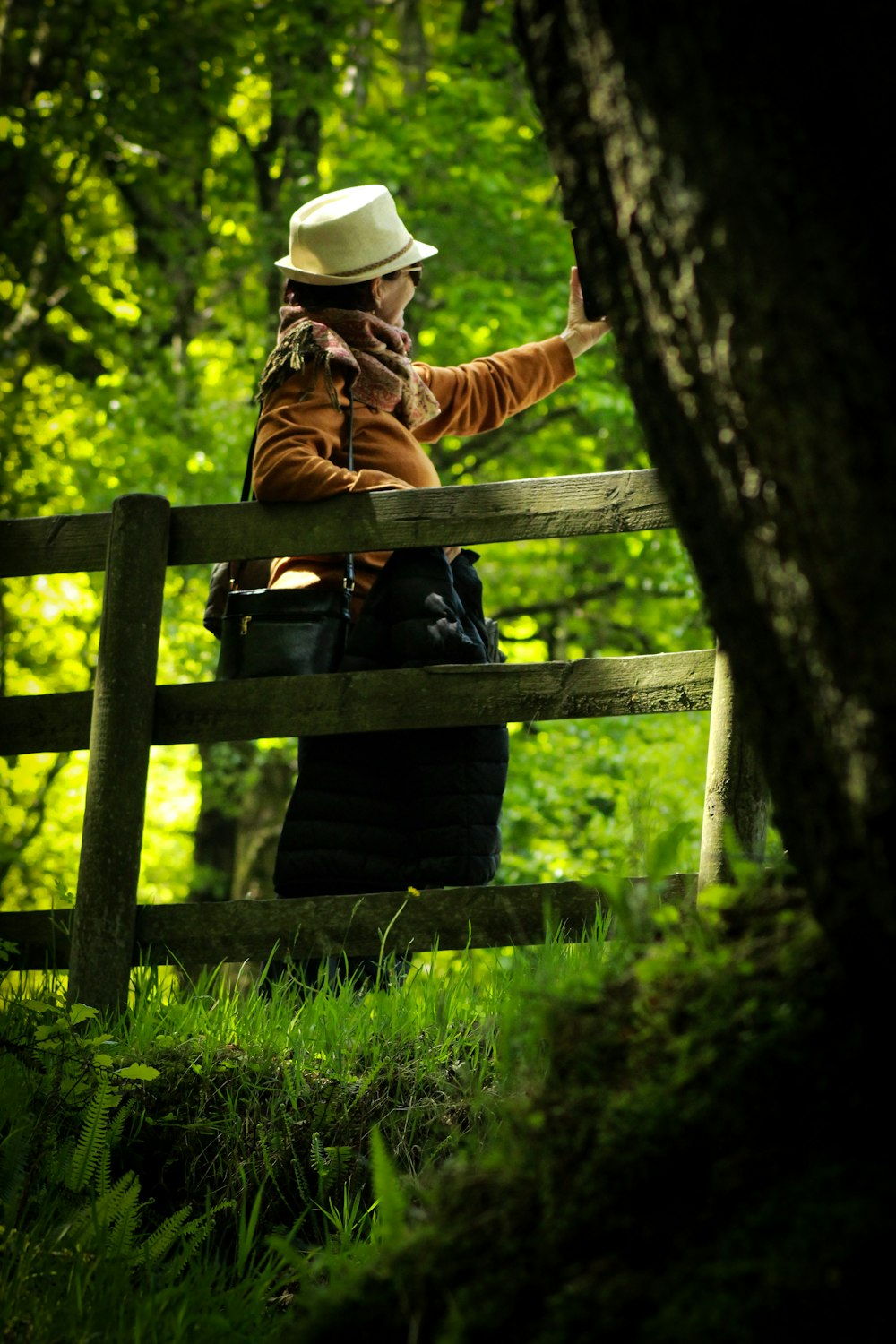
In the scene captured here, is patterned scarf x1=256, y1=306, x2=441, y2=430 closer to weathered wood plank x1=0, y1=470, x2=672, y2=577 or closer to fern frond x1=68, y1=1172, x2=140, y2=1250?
weathered wood plank x1=0, y1=470, x2=672, y2=577

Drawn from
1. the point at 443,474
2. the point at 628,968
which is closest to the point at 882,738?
the point at 628,968

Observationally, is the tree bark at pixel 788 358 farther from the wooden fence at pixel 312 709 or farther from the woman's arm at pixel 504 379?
the woman's arm at pixel 504 379

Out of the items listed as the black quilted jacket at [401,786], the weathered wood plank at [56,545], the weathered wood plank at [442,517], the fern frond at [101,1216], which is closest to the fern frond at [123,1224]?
the fern frond at [101,1216]

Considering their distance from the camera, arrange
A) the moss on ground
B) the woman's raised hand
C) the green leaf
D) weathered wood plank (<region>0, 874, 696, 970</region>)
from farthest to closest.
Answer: the woman's raised hand, weathered wood plank (<region>0, 874, 696, 970</region>), the green leaf, the moss on ground

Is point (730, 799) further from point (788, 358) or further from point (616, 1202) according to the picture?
point (788, 358)

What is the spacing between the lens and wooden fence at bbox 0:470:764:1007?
3518mm

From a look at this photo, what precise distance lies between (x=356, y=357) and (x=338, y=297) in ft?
0.83

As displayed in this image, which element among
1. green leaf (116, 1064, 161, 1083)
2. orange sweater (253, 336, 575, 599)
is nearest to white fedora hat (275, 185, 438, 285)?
orange sweater (253, 336, 575, 599)

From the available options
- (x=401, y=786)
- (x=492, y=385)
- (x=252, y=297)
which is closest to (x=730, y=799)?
(x=401, y=786)

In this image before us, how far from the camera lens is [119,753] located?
3863mm

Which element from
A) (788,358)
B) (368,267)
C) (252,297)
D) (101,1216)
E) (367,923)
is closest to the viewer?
(788,358)

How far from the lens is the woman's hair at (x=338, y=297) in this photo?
4059 millimetres

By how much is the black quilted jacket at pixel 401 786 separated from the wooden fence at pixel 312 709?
0.34 feet

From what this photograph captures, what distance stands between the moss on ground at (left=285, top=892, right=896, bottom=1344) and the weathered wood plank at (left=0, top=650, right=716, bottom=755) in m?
1.96
